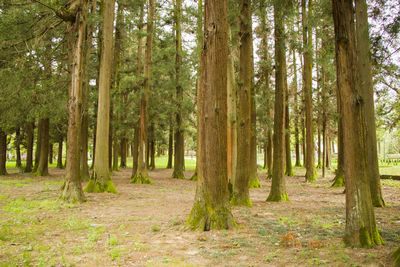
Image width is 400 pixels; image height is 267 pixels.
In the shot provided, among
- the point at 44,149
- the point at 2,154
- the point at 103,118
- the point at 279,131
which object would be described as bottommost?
the point at 2,154

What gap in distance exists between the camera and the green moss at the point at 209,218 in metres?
6.30

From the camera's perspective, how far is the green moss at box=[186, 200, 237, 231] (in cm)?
630

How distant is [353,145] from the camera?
5.04m

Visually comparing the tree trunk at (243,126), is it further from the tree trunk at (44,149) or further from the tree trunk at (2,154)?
the tree trunk at (2,154)

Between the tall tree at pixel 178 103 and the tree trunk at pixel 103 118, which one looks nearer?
the tree trunk at pixel 103 118

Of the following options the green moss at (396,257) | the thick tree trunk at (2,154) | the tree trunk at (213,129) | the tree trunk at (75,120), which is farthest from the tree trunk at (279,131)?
the thick tree trunk at (2,154)

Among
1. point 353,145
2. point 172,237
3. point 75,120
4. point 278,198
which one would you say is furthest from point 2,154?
point 353,145

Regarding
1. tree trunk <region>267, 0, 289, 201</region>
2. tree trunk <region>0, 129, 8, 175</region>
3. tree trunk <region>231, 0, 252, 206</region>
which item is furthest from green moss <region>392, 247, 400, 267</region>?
tree trunk <region>0, 129, 8, 175</region>

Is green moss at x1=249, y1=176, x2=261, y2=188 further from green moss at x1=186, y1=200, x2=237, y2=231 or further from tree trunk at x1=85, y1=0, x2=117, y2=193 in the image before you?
green moss at x1=186, y1=200, x2=237, y2=231

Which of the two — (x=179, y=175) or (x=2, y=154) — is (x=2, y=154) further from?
(x=179, y=175)

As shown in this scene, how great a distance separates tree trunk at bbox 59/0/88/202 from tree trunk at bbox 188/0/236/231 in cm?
565

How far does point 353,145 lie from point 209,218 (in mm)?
3181

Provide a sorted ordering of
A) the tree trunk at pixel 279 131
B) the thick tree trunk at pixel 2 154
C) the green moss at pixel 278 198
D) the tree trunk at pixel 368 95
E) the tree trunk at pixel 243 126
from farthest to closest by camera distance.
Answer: the thick tree trunk at pixel 2 154 → the green moss at pixel 278 198 → the tree trunk at pixel 279 131 → the tree trunk at pixel 243 126 → the tree trunk at pixel 368 95

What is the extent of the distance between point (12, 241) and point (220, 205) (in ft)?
13.4
